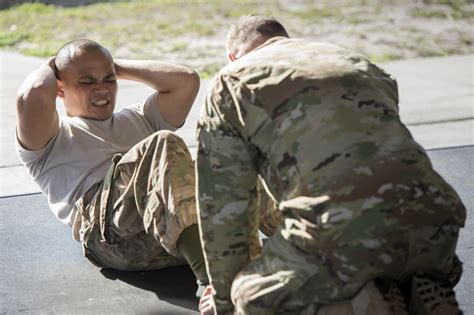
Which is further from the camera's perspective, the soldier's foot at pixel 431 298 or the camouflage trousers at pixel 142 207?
the camouflage trousers at pixel 142 207

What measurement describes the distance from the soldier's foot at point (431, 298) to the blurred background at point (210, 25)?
613 cm

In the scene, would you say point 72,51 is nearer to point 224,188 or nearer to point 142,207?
point 142,207

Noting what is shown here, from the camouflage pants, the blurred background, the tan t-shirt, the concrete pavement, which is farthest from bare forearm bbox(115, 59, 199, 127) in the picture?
the blurred background

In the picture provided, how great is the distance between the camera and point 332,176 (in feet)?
10.8

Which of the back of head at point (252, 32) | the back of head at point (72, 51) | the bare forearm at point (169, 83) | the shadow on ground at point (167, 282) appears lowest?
the shadow on ground at point (167, 282)

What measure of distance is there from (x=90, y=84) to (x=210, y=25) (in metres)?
7.50

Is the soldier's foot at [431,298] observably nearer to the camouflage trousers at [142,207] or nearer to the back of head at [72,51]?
the camouflage trousers at [142,207]

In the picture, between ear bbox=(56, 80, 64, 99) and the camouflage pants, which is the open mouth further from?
the camouflage pants

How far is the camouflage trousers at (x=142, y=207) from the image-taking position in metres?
4.00

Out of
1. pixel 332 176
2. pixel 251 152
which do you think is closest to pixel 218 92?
pixel 251 152

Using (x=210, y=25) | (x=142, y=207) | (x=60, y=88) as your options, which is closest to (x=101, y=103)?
(x=60, y=88)

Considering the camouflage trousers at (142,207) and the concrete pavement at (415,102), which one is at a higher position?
the camouflage trousers at (142,207)

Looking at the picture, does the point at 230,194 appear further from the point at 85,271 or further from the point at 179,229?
the point at 85,271

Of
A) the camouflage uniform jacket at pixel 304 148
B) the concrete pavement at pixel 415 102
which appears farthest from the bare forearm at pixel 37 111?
the concrete pavement at pixel 415 102
